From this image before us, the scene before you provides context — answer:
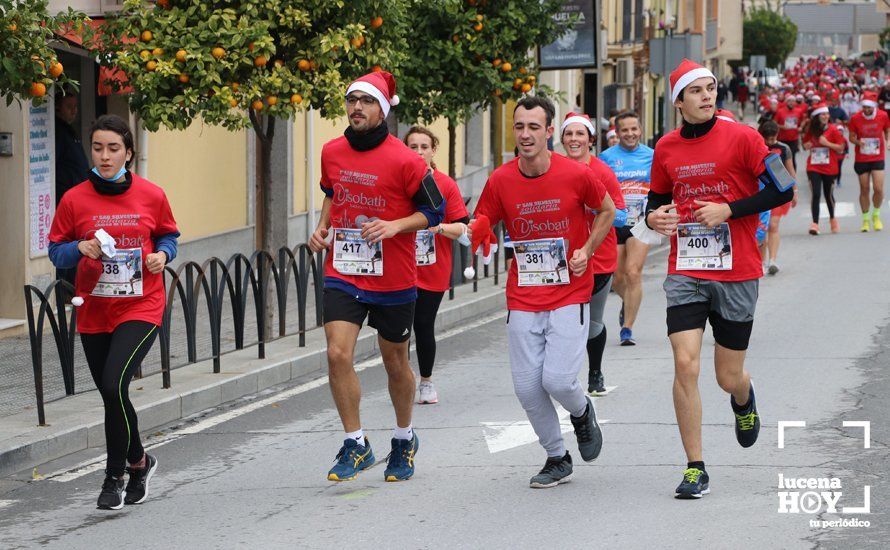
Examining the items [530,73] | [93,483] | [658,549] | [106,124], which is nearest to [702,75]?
[658,549]

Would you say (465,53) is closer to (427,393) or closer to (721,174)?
(427,393)

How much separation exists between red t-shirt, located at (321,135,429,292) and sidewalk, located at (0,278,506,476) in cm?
222

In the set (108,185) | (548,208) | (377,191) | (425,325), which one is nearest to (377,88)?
(377,191)

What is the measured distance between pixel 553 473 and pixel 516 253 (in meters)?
1.08

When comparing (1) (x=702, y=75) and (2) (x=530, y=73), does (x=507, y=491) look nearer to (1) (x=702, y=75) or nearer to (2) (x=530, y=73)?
(1) (x=702, y=75)

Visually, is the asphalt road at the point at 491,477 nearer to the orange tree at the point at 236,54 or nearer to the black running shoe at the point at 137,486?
the black running shoe at the point at 137,486

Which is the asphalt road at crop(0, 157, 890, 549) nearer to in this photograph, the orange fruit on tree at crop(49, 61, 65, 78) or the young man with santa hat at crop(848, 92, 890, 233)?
the orange fruit on tree at crop(49, 61, 65, 78)

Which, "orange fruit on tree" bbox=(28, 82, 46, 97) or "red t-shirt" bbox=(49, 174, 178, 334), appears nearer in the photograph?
"red t-shirt" bbox=(49, 174, 178, 334)

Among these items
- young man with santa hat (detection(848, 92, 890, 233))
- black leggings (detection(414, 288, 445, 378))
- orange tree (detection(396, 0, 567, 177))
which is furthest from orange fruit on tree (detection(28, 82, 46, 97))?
young man with santa hat (detection(848, 92, 890, 233))

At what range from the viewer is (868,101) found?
24.1 meters

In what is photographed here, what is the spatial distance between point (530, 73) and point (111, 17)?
659 centimetres

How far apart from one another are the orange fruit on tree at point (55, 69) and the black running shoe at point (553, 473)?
368 cm

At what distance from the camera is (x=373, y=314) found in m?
7.87

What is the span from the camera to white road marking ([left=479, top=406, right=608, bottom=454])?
8.89m
